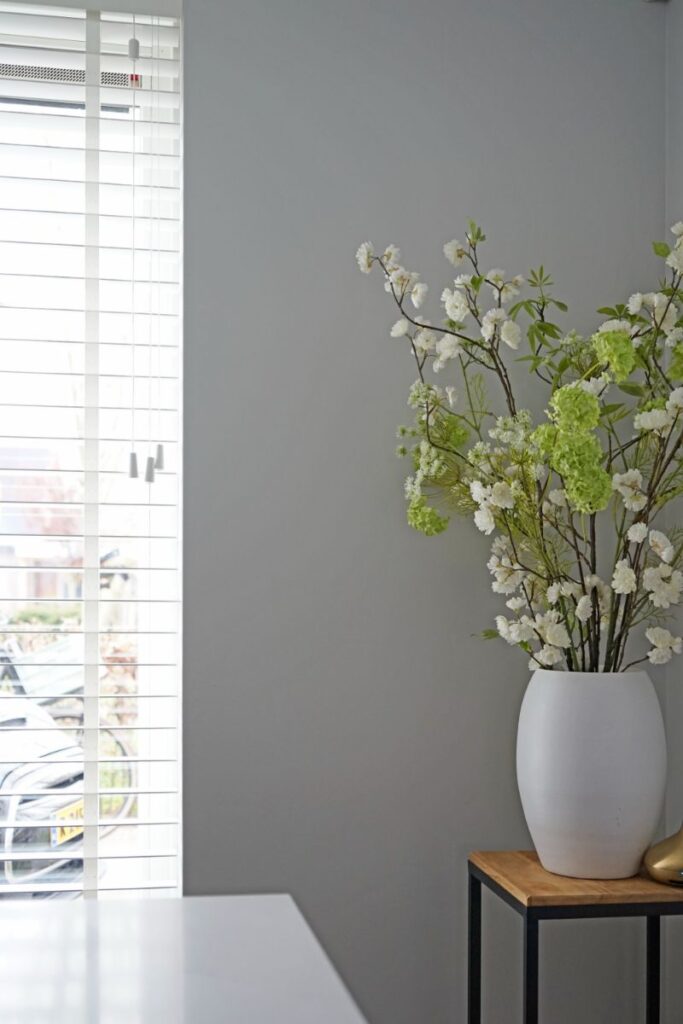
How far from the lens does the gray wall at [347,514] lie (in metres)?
2.11

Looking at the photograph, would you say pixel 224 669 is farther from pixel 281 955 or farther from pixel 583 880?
pixel 281 955

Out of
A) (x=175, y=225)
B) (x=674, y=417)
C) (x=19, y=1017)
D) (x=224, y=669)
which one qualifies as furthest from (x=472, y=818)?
(x=19, y=1017)

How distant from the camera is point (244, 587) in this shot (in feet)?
6.92

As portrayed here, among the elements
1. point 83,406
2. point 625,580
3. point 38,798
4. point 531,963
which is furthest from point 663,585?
point 38,798

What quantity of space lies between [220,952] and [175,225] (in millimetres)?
1619

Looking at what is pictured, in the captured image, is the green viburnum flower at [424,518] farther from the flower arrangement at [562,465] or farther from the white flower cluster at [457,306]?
the white flower cluster at [457,306]

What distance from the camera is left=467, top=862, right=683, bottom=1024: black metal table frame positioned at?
1706 mm

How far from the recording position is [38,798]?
218cm

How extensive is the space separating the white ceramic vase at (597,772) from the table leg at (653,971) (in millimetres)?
353

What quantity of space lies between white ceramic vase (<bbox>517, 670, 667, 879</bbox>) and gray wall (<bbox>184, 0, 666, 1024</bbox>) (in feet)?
1.25

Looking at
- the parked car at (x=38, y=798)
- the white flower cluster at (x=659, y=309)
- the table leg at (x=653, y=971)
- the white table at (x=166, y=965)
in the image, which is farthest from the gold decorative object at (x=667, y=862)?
the parked car at (x=38, y=798)

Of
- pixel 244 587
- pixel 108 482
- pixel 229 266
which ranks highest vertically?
pixel 229 266

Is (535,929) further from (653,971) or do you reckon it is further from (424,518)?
(424,518)

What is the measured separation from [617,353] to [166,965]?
111 centimetres
